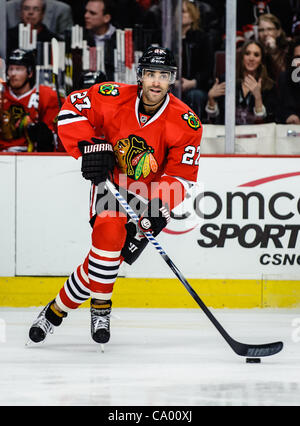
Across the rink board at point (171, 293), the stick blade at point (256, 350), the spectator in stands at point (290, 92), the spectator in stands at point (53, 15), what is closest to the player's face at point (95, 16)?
the spectator in stands at point (53, 15)

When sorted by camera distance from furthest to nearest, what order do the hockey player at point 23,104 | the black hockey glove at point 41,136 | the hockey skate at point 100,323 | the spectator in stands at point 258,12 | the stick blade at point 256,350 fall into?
the spectator in stands at point 258,12, the hockey player at point 23,104, the black hockey glove at point 41,136, the hockey skate at point 100,323, the stick blade at point 256,350

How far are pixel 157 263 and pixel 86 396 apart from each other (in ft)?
6.56

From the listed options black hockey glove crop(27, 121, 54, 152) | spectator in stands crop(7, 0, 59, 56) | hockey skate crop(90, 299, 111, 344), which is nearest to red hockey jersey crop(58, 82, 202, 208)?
hockey skate crop(90, 299, 111, 344)

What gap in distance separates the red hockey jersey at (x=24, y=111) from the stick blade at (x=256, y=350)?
79.6 inches

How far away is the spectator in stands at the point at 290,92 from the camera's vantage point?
505cm

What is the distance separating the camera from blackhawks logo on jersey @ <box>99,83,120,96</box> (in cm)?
374

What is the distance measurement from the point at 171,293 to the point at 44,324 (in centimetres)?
117

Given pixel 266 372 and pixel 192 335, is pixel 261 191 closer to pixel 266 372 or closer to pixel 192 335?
pixel 192 335

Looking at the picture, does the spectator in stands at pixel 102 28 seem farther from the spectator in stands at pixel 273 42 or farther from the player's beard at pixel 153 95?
the player's beard at pixel 153 95

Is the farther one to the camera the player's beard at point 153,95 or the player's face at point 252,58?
the player's face at point 252,58

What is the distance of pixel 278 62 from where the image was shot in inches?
205

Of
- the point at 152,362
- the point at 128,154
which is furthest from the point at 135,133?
the point at 152,362
